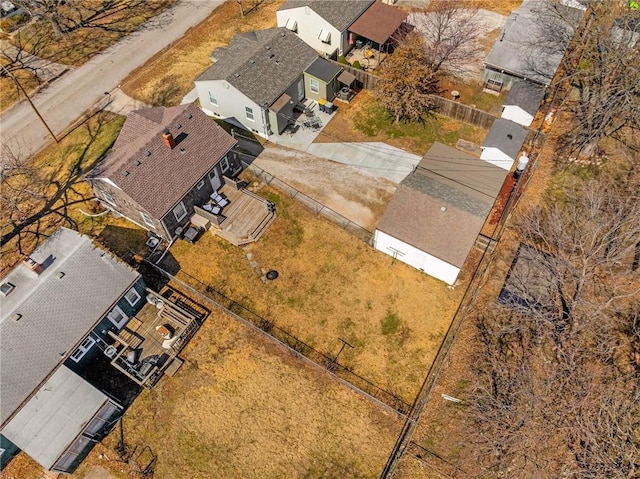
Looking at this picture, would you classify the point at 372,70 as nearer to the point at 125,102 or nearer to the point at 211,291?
the point at 125,102

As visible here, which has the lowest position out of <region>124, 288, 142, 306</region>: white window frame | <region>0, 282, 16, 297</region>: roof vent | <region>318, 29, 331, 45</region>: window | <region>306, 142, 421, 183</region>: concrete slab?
<region>124, 288, 142, 306</region>: white window frame

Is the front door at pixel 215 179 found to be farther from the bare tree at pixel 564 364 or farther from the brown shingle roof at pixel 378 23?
the brown shingle roof at pixel 378 23

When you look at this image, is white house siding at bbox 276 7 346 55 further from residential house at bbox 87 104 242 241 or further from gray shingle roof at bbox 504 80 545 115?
residential house at bbox 87 104 242 241

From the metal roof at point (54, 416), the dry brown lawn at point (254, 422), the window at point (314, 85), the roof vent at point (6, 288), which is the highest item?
the window at point (314, 85)

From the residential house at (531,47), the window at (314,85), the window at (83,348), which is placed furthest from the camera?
the residential house at (531,47)

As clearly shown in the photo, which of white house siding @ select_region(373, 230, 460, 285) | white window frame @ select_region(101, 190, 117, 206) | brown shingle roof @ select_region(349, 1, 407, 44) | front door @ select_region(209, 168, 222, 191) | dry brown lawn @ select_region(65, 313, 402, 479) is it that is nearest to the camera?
dry brown lawn @ select_region(65, 313, 402, 479)

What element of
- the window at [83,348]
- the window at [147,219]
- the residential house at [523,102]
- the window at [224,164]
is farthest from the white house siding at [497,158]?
the window at [83,348]

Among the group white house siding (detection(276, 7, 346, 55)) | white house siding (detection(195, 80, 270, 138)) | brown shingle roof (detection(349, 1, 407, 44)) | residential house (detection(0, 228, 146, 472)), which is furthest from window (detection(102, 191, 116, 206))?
brown shingle roof (detection(349, 1, 407, 44))
